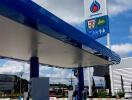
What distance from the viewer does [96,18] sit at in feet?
130

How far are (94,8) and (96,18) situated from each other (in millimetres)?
2324

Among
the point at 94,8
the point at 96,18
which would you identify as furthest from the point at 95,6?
the point at 96,18

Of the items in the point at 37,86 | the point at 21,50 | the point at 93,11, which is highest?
the point at 93,11

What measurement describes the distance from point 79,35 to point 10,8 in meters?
6.90

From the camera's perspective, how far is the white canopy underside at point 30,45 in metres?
14.3

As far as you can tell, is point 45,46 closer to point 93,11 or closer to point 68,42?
point 68,42

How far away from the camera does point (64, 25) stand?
15188 millimetres

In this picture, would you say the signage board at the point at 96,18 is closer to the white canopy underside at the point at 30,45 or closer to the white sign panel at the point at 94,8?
the white sign panel at the point at 94,8

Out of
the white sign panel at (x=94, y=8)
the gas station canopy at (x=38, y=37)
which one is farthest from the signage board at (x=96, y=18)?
the gas station canopy at (x=38, y=37)

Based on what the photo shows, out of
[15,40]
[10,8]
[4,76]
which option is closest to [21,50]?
[15,40]

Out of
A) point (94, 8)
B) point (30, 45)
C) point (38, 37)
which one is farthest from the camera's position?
point (94, 8)

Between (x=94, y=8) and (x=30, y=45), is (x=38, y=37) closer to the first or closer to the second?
(x=30, y=45)

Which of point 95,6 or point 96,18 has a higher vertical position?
point 95,6

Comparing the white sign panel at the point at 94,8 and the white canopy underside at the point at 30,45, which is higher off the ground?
the white sign panel at the point at 94,8
